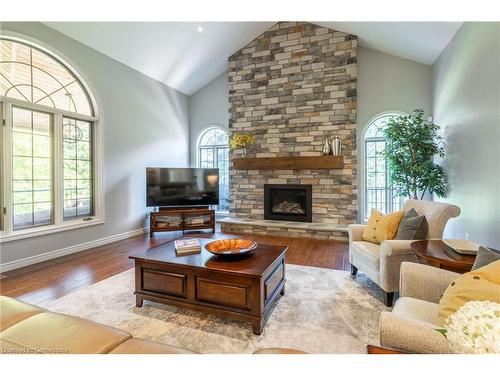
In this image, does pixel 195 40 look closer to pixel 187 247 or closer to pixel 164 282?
pixel 187 247

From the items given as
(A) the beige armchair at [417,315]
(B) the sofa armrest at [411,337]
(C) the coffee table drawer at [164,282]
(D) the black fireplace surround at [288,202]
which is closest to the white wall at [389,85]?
(D) the black fireplace surround at [288,202]

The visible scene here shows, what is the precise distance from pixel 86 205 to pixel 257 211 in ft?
10.5

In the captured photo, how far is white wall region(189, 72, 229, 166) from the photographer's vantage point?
6.24 m

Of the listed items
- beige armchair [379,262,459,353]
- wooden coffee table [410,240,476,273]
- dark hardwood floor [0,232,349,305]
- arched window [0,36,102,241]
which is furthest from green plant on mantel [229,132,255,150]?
beige armchair [379,262,459,353]

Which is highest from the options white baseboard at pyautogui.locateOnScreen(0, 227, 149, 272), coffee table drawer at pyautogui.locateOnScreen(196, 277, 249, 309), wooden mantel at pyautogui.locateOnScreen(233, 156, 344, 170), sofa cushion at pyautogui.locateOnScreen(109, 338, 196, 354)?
wooden mantel at pyautogui.locateOnScreen(233, 156, 344, 170)

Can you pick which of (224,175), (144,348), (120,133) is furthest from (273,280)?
(224,175)

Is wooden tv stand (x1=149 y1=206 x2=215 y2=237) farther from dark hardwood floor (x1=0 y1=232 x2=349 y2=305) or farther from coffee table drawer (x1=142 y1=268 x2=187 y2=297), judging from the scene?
coffee table drawer (x1=142 y1=268 x2=187 y2=297)

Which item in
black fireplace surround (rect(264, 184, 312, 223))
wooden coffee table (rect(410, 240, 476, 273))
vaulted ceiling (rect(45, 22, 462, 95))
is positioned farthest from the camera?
black fireplace surround (rect(264, 184, 312, 223))

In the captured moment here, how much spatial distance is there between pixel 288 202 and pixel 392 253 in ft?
10.8

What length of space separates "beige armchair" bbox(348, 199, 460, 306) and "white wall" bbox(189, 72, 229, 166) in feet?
14.8

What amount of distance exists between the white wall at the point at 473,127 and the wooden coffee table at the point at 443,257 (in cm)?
121

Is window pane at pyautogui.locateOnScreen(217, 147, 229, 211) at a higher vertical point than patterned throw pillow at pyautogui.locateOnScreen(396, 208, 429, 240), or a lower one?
higher

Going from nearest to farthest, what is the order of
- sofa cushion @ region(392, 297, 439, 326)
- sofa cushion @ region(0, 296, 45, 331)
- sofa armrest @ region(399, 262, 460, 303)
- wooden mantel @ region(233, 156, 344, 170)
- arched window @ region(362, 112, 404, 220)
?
1. sofa cushion @ region(0, 296, 45, 331)
2. sofa cushion @ region(392, 297, 439, 326)
3. sofa armrest @ region(399, 262, 460, 303)
4. wooden mantel @ region(233, 156, 344, 170)
5. arched window @ region(362, 112, 404, 220)
